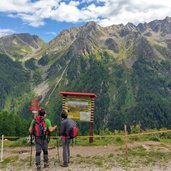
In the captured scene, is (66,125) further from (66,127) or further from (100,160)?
(100,160)

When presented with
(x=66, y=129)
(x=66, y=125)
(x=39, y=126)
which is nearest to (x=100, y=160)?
(x=66, y=129)

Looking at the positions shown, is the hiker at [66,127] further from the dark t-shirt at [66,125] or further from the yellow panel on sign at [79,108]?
the yellow panel on sign at [79,108]

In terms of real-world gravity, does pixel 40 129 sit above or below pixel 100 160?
above

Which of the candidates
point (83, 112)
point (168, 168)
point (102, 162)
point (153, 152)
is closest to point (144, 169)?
point (168, 168)

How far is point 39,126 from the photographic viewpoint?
681 inches

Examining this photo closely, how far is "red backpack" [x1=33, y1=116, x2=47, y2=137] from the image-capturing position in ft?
56.6

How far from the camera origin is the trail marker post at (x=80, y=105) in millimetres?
27250

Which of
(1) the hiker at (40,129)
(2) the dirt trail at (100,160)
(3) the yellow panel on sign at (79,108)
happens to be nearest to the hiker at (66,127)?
(1) the hiker at (40,129)

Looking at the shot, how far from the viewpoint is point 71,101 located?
27594 millimetres

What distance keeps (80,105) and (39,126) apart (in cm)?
1028

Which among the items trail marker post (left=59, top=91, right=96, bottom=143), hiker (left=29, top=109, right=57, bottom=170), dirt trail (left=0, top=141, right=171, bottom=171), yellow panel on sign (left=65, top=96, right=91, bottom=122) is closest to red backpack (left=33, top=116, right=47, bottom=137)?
hiker (left=29, top=109, right=57, bottom=170)

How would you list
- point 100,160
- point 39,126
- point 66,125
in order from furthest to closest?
point 100,160, point 66,125, point 39,126

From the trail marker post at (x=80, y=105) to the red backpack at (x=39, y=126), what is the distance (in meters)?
9.89

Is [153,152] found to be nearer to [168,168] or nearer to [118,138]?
[168,168]
